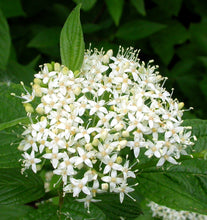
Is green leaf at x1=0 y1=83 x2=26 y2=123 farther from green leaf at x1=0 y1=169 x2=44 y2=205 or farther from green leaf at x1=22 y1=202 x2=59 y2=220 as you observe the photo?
green leaf at x1=22 y1=202 x2=59 y2=220

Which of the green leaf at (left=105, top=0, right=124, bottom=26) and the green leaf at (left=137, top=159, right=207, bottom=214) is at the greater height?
the green leaf at (left=105, top=0, right=124, bottom=26)

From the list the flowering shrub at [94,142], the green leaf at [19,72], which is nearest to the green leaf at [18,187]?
the flowering shrub at [94,142]

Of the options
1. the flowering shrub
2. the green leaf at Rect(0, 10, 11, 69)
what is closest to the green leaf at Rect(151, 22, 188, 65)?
the green leaf at Rect(0, 10, 11, 69)

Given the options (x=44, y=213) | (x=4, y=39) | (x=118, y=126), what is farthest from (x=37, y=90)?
(x=4, y=39)

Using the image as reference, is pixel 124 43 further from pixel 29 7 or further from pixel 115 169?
pixel 115 169

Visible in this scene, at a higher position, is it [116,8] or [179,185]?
[116,8]

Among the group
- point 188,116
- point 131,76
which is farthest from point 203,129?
point 188,116

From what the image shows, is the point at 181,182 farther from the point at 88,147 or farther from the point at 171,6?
the point at 171,6
